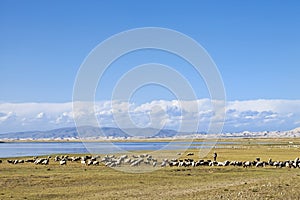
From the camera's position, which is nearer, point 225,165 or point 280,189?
point 280,189

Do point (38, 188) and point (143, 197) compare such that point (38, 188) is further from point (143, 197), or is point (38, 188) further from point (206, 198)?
A: point (206, 198)

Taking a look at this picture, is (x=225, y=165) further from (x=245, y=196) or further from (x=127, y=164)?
(x=245, y=196)

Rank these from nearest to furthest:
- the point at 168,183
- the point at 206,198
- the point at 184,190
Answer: the point at 206,198 → the point at 184,190 → the point at 168,183

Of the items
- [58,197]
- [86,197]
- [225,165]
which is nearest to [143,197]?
[86,197]

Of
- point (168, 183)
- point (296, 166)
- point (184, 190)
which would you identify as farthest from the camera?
point (296, 166)

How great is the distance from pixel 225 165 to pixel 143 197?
28.5 m

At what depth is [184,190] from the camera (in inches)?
1102

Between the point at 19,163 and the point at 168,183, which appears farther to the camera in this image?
the point at 19,163

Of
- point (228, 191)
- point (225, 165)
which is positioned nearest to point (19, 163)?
point (225, 165)

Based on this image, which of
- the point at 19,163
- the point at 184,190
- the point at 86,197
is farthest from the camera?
the point at 19,163

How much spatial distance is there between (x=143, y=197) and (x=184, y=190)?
13.5 feet

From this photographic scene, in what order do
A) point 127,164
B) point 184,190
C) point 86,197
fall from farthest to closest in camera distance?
point 127,164
point 184,190
point 86,197

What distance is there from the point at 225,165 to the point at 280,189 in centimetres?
2604

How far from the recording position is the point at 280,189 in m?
25.8
